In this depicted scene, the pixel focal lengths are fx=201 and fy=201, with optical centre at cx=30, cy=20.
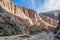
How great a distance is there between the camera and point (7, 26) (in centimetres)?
576

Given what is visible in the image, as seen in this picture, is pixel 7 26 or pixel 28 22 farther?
pixel 28 22

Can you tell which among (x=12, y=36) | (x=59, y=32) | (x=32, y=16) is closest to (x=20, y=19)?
(x=32, y=16)

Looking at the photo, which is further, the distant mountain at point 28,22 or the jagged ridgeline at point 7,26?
the distant mountain at point 28,22

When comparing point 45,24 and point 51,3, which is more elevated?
point 51,3

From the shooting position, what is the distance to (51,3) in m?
5.60

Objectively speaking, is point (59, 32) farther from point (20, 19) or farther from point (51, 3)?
point (20, 19)

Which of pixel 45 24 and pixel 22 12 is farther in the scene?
pixel 22 12

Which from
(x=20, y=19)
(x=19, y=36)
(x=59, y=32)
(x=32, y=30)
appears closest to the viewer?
(x=59, y=32)

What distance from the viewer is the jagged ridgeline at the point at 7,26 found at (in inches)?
223

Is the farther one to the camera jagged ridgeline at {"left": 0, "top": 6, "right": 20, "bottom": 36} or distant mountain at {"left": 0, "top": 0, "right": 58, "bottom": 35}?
distant mountain at {"left": 0, "top": 0, "right": 58, "bottom": 35}

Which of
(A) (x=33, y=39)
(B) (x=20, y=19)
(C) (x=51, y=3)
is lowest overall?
(A) (x=33, y=39)

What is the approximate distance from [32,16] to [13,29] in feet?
3.19

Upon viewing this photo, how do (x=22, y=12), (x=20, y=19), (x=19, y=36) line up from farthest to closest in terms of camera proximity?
1. (x=22, y=12)
2. (x=20, y=19)
3. (x=19, y=36)

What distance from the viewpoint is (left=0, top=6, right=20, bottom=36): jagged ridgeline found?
5656 millimetres
